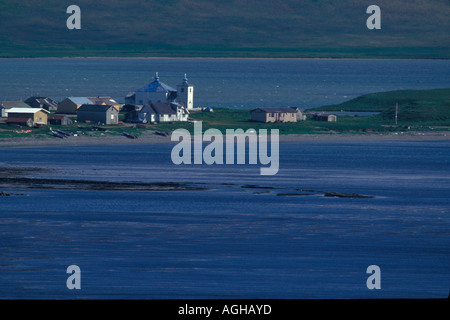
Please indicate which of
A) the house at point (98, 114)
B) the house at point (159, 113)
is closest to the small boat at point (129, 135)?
the house at point (98, 114)

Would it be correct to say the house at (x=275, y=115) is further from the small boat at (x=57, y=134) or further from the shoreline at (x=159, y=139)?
the small boat at (x=57, y=134)

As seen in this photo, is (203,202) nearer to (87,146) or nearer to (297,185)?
(297,185)

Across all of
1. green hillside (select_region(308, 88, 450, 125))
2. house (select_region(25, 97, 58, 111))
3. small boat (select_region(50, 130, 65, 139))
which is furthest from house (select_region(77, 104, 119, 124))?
green hillside (select_region(308, 88, 450, 125))

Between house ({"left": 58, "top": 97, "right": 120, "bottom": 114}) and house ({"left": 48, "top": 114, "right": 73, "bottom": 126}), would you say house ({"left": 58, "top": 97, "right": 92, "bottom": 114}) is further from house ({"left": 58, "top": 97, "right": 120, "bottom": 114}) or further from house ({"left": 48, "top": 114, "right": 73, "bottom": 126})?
house ({"left": 48, "top": 114, "right": 73, "bottom": 126})

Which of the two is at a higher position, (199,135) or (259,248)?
(199,135)

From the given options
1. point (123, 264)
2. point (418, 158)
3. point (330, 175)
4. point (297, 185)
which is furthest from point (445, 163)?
point (123, 264)

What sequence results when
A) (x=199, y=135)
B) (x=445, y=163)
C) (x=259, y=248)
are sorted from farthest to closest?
(x=199, y=135) → (x=445, y=163) → (x=259, y=248)

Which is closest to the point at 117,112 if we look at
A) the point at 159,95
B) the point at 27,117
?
the point at 27,117
